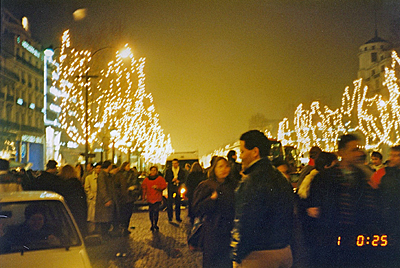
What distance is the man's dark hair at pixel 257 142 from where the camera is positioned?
4.30m

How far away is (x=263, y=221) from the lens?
3945 mm

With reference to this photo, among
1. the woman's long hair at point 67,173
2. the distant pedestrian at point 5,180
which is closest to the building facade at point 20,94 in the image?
the distant pedestrian at point 5,180

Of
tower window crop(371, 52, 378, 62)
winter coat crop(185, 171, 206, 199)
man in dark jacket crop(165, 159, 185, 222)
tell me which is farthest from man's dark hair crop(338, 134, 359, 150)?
tower window crop(371, 52, 378, 62)

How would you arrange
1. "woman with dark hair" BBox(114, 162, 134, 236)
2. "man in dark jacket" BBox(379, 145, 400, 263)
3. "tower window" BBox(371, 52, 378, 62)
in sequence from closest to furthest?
"man in dark jacket" BBox(379, 145, 400, 263) < "woman with dark hair" BBox(114, 162, 134, 236) < "tower window" BBox(371, 52, 378, 62)

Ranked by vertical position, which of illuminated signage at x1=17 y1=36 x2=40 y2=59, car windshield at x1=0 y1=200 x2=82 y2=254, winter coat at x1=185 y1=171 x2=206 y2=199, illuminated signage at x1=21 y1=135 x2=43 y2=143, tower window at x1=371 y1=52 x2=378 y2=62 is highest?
tower window at x1=371 y1=52 x2=378 y2=62

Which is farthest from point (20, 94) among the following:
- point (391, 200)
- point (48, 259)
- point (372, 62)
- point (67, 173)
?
point (48, 259)

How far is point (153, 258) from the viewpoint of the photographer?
10352 mm

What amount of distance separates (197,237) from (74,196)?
4.04 metres

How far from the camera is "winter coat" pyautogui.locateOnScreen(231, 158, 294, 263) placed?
3.91 metres

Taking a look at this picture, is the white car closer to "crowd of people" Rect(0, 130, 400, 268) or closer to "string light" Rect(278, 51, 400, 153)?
"crowd of people" Rect(0, 130, 400, 268)

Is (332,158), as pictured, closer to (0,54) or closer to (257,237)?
(257,237)

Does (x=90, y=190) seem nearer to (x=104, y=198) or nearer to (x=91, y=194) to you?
(x=91, y=194)

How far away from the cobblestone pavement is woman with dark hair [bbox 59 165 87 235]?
60 cm

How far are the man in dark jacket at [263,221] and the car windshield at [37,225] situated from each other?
1.92m
